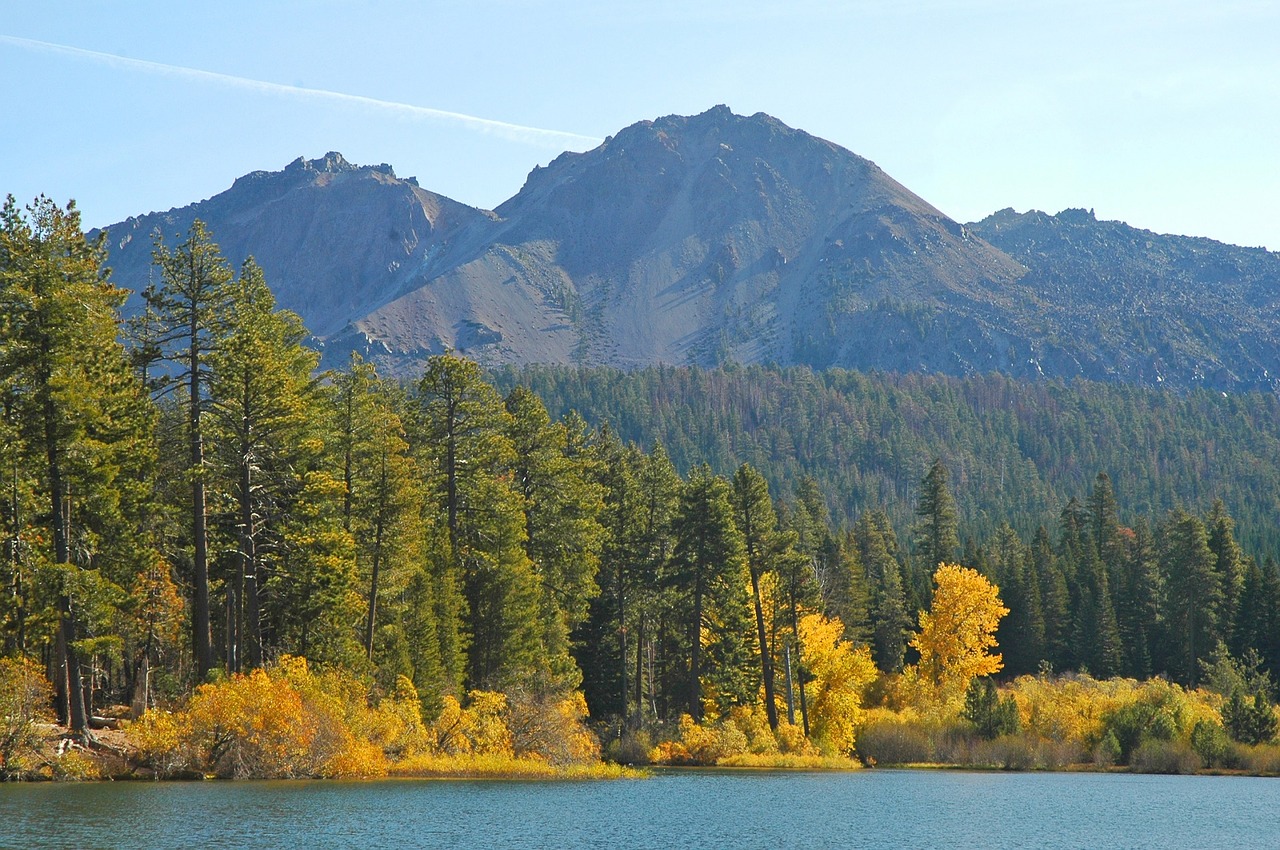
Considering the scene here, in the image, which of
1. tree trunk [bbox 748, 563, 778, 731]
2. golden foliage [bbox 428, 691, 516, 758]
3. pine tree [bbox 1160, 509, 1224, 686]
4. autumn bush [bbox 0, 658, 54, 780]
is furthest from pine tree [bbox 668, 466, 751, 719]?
pine tree [bbox 1160, 509, 1224, 686]

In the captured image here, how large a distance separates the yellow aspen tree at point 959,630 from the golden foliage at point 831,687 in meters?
9.38

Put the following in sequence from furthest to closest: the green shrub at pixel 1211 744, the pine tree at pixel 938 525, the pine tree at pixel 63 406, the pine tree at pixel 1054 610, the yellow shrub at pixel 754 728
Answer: the pine tree at pixel 938 525 → the pine tree at pixel 1054 610 → the yellow shrub at pixel 754 728 → the green shrub at pixel 1211 744 → the pine tree at pixel 63 406

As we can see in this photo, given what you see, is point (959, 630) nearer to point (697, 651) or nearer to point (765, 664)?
point (765, 664)

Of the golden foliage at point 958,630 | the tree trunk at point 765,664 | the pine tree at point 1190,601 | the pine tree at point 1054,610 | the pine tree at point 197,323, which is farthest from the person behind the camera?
the pine tree at point 1054,610

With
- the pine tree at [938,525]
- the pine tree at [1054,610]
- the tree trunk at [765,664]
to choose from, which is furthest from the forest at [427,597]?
the pine tree at [938,525]

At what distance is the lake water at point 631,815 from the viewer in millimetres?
28484

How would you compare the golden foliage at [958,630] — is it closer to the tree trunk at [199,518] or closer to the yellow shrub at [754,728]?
the yellow shrub at [754,728]

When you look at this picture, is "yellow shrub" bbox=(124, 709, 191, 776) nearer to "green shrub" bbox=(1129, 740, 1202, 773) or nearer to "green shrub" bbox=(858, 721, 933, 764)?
"green shrub" bbox=(858, 721, 933, 764)

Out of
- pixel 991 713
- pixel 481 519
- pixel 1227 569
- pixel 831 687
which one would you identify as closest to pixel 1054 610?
pixel 1227 569

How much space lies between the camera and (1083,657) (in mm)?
95188

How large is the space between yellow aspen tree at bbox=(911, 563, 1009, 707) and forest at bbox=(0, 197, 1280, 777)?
0.19m

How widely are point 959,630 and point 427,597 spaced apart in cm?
4176

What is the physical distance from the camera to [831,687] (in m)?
70.8

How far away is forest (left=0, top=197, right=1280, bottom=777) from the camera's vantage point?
3772 centimetres
